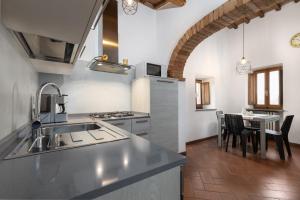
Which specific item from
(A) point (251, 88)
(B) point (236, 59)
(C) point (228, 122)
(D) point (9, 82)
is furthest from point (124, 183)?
(B) point (236, 59)

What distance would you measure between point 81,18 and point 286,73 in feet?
16.7

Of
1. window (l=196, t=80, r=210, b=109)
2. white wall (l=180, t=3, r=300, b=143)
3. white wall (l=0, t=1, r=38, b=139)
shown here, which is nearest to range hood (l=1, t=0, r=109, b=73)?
white wall (l=0, t=1, r=38, b=139)

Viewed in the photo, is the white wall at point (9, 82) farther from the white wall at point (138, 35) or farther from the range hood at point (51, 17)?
the white wall at point (138, 35)

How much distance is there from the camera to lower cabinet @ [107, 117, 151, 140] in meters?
2.22

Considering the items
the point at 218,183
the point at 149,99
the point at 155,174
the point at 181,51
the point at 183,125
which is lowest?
the point at 218,183

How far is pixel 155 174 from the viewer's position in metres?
0.55

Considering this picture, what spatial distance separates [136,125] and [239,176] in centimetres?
172

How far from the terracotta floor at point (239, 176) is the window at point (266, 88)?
5.02 ft

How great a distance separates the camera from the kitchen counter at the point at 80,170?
41cm

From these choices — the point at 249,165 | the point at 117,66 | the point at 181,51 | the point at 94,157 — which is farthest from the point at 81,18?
the point at 249,165

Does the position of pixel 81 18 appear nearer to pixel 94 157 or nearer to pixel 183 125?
pixel 94 157

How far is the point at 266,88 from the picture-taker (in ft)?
14.6

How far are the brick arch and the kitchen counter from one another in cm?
239

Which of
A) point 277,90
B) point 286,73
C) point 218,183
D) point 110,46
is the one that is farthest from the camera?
point 277,90
